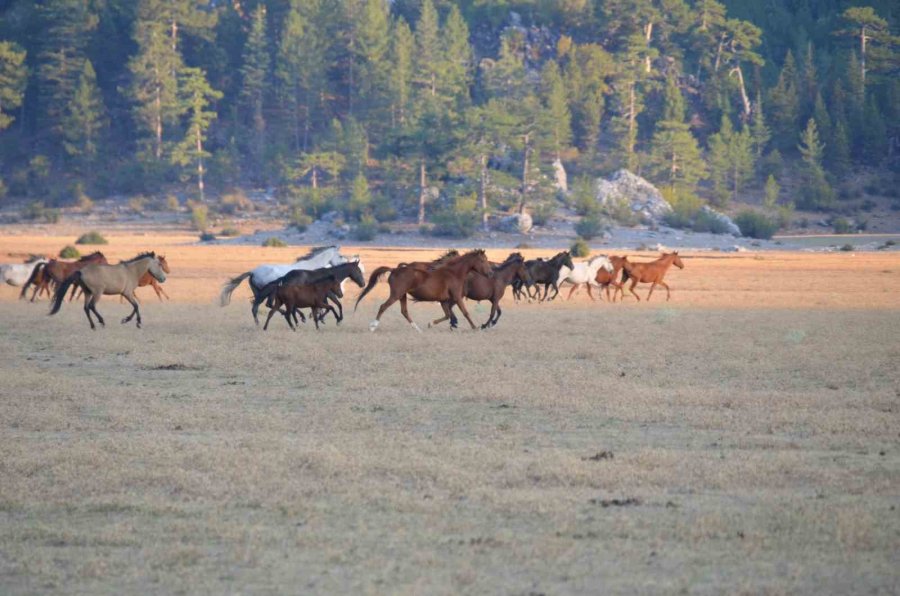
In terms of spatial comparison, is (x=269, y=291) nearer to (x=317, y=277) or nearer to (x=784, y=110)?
(x=317, y=277)

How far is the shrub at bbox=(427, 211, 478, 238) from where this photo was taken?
61.3 m

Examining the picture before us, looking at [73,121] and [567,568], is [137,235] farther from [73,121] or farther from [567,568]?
[567,568]

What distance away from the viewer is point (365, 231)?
202 feet

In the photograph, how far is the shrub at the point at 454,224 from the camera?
201ft

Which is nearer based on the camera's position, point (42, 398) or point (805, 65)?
point (42, 398)

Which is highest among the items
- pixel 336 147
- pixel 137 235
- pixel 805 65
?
pixel 805 65

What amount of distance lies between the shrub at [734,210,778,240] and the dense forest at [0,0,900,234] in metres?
3.94

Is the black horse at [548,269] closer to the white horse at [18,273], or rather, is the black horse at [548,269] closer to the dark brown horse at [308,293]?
the dark brown horse at [308,293]

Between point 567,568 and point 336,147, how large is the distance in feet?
234

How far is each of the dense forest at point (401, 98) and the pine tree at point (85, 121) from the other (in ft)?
0.48

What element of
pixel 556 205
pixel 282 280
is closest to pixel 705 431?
pixel 282 280

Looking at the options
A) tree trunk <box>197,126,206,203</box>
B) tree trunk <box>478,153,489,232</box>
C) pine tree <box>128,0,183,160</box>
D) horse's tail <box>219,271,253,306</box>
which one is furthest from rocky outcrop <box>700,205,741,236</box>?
horse's tail <box>219,271,253,306</box>

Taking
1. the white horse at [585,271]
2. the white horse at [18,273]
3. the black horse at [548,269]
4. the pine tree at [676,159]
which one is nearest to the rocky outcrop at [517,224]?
the pine tree at [676,159]

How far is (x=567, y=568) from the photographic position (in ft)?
22.4
